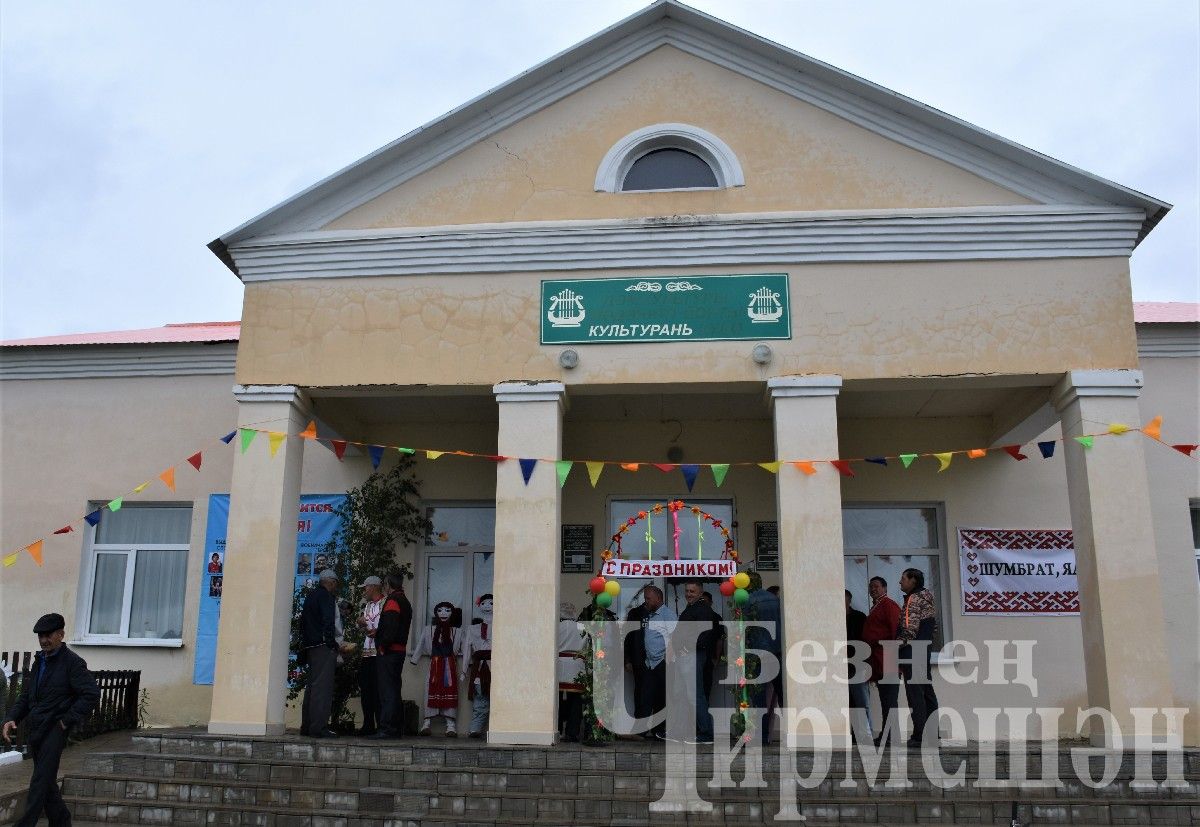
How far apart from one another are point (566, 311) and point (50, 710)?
5295mm

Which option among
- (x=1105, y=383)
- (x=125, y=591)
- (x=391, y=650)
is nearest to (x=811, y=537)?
(x=1105, y=383)

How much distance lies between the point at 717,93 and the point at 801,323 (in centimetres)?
255

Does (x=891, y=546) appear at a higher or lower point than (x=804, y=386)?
lower

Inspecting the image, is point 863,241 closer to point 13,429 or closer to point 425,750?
point 425,750

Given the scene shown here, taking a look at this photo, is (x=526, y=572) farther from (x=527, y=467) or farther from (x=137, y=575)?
(x=137, y=575)

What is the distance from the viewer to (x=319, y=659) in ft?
31.5

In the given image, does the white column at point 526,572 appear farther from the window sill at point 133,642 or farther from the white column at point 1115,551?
the window sill at point 133,642

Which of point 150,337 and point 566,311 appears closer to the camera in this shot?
point 566,311

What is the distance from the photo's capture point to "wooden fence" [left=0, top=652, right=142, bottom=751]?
10.9 m

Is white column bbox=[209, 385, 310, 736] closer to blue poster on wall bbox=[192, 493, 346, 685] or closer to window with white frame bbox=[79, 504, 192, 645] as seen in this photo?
blue poster on wall bbox=[192, 493, 346, 685]

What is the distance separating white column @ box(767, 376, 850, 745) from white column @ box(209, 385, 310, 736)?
14.9 feet

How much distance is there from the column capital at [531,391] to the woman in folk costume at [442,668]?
9.04ft

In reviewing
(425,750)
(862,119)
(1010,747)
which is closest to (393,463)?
(425,750)

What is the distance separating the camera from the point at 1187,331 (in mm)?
11945
